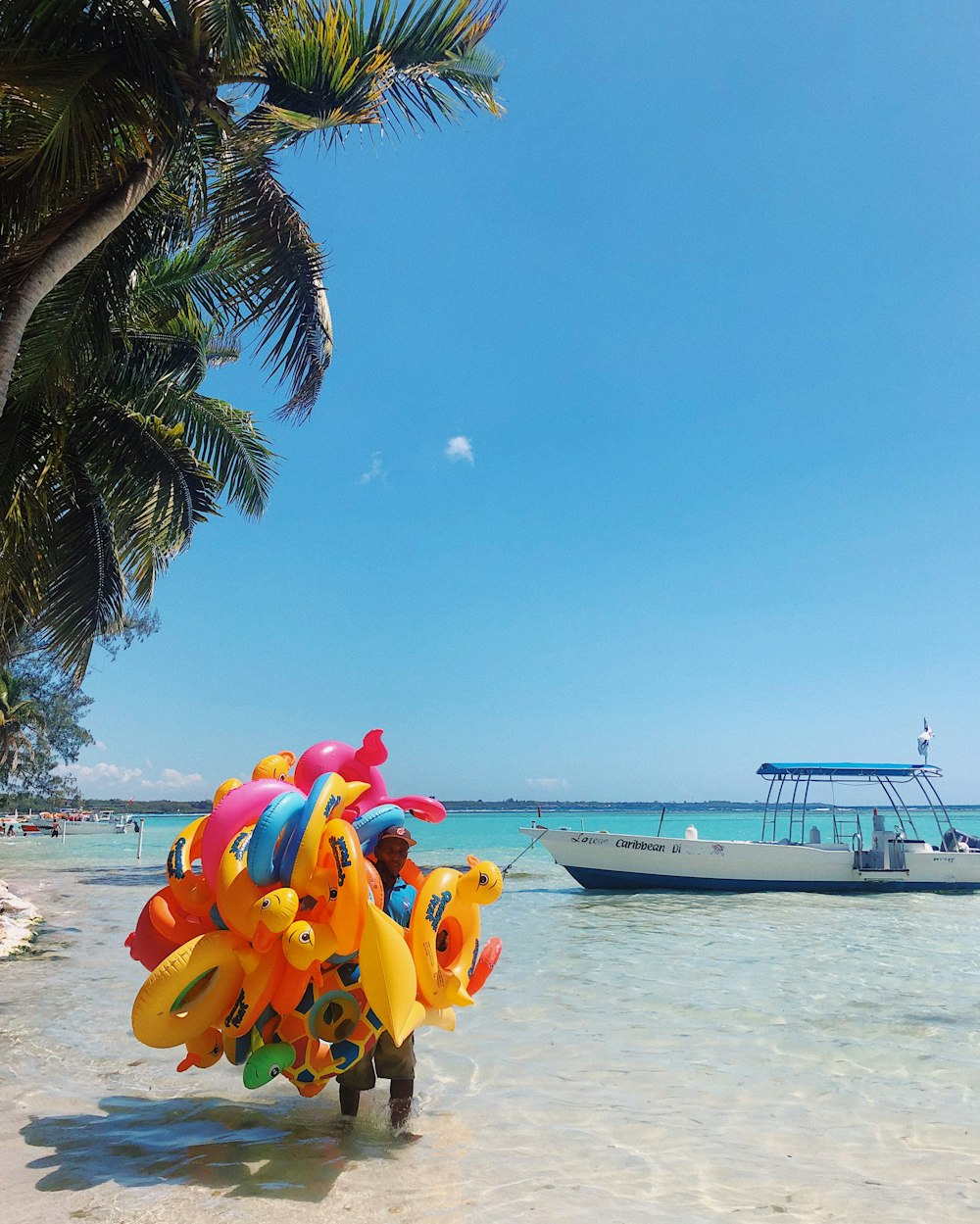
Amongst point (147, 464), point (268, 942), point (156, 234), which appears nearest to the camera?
point (268, 942)

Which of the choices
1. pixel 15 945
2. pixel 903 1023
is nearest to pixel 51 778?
pixel 15 945

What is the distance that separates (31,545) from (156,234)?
310 centimetres

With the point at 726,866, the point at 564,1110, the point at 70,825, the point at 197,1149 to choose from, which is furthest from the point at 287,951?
the point at 70,825

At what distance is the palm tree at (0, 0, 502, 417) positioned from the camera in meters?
5.69

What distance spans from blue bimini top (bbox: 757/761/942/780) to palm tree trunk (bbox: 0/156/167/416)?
1868cm

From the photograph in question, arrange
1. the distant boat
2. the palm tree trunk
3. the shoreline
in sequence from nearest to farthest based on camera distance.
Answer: the palm tree trunk, the shoreline, the distant boat

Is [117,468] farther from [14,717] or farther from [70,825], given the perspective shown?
[70,825]

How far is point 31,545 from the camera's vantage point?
8.44 m

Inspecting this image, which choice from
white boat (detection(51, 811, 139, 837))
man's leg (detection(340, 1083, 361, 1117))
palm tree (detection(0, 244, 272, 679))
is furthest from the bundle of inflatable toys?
white boat (detection(51, 811, 139, 837))

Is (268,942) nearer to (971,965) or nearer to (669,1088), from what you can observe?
(669,1088)

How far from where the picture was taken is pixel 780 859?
20.8 metres

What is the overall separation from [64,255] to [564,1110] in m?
6.54

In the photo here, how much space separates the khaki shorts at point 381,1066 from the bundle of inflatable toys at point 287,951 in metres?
0.28

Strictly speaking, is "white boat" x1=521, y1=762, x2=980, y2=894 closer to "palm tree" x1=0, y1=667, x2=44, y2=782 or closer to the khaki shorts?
the khaki shorts
